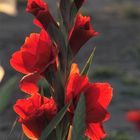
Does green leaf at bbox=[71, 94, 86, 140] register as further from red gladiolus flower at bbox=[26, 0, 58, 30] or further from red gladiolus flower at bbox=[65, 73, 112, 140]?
red gladiolus flower at bbox=[26, 0, 58, 30]

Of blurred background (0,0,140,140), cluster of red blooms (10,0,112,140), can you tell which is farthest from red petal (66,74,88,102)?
blurred background (0,0,140,140)

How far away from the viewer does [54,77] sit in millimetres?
1853

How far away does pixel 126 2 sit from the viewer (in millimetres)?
15773

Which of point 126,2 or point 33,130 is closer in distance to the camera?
point 33,130

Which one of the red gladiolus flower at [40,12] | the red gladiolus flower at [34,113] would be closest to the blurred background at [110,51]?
the red gladiolus flower at [34,113]

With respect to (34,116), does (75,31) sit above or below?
above

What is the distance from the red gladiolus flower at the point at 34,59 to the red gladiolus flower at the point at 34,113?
0.04 metres

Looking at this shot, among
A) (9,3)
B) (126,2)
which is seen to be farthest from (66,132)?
(126,2)

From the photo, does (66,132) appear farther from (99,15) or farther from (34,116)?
(99,15)

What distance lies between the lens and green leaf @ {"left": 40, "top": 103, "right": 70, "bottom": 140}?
1.81m

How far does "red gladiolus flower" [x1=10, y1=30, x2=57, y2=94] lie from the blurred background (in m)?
3.23

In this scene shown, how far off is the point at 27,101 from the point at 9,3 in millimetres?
12262

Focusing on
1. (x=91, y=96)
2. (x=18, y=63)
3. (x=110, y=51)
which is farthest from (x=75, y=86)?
(x=110, y=51)

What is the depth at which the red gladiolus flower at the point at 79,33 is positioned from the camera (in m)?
1.84
